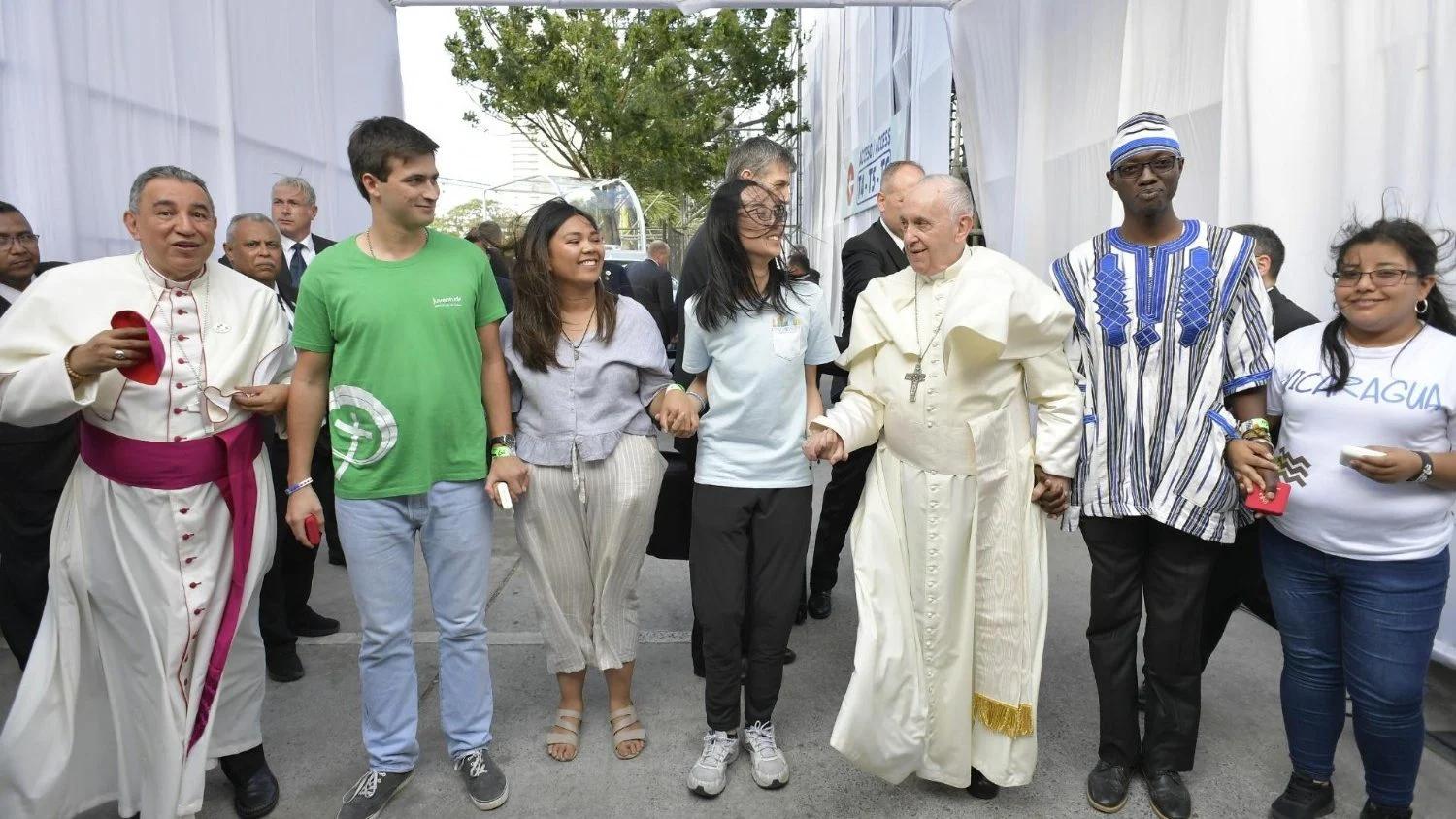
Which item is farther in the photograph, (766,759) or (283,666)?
(283,666)

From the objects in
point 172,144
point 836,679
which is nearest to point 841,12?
point 172,144

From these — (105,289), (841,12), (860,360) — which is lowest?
(860,360)

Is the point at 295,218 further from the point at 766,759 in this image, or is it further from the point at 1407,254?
the point at 1407,254

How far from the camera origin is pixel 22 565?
3.01 meters

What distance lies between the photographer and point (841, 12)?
14430 mm

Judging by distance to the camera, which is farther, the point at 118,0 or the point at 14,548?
the point at 118,0

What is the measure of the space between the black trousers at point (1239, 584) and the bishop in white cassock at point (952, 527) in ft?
2.12

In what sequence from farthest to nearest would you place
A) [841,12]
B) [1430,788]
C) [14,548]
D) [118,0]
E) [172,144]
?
[841,12] → [172,144] → [118,0] → [14,548] → [1430,788]

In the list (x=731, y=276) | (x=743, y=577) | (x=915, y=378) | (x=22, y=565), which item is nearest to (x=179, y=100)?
(x=22, y=565)

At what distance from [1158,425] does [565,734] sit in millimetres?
2086

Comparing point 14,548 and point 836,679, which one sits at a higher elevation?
point 14,548

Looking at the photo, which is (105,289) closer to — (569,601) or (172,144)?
(569,601)

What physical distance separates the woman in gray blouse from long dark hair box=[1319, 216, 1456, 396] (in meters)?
1.72

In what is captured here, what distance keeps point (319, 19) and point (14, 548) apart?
15.8ft
